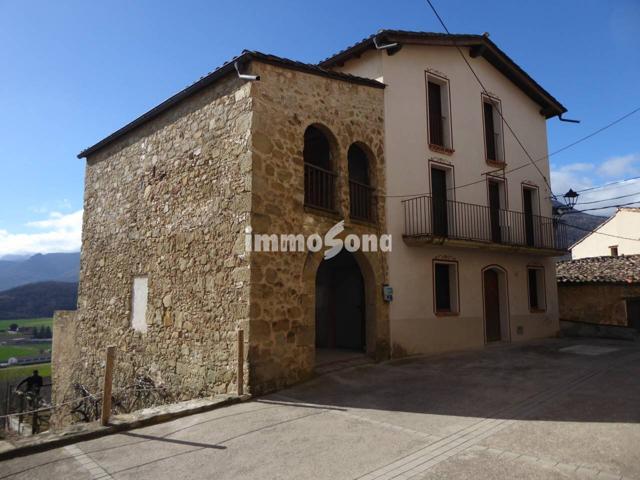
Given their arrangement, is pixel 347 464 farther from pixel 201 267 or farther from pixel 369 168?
pixel 369 168

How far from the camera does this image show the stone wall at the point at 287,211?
723 cm

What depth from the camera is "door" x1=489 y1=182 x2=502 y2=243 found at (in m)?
13.1

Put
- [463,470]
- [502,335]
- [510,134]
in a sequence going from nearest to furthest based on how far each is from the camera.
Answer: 1. [463,470]
2. [502,335]
3. [510,134]

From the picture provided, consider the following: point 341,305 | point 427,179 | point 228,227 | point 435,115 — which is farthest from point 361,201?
point 435,115

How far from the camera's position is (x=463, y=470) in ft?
12.8

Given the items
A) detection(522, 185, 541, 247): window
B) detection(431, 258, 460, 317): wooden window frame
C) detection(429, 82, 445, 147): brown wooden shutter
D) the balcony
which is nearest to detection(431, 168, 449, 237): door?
the balcony

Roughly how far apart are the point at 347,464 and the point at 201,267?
5.19 meters

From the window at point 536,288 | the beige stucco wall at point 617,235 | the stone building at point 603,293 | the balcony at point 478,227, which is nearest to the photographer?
the balcony at point 478,227

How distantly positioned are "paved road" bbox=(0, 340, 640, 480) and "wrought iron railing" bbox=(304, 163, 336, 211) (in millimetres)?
3634

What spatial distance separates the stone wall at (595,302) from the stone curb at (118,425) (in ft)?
45.3

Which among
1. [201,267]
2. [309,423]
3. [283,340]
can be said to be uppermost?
[201,267]

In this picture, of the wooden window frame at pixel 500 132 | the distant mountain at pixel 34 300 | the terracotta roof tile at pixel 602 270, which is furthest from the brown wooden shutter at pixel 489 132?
the distant mountain at pixel 34 300

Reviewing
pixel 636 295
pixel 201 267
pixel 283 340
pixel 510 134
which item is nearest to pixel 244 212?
pixel 201 267

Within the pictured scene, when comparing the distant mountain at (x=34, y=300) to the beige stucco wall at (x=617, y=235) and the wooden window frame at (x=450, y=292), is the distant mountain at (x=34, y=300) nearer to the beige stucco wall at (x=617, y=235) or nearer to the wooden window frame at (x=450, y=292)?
the beige stucco wall at (x=617, y=235)
